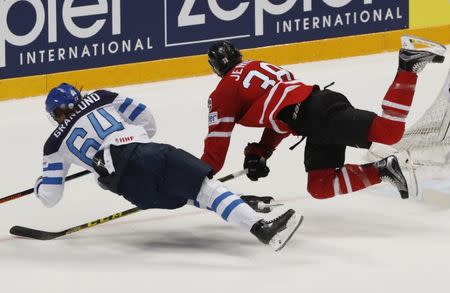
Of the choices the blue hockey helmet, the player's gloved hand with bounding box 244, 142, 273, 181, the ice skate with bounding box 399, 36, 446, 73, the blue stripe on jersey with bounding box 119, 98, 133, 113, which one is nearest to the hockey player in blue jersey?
the blue hockey helmet

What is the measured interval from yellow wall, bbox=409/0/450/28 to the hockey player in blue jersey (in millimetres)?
4007

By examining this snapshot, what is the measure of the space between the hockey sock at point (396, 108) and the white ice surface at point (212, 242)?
1.43 ft

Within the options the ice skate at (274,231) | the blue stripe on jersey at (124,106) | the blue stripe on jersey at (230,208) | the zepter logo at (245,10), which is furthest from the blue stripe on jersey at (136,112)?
the zepter logo at (245,10)

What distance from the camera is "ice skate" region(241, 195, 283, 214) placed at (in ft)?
21.3

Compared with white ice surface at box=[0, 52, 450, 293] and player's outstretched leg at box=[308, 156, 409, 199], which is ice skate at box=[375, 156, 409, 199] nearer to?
player's outstretched leg at box=[308, 156, 409, 199]

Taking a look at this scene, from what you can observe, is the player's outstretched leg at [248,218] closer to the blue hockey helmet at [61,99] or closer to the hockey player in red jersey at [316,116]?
the hockey player in red jersey at [316,116]

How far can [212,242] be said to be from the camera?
6.18m

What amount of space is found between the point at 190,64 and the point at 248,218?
11.7ft

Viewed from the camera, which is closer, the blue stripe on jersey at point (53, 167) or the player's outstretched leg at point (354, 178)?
the blue stripe on jersey at point (53, 167)

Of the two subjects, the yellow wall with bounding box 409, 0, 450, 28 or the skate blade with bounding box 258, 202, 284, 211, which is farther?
the yellow wall with bounding box 409, 0, 450, 28

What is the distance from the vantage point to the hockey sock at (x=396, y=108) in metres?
6.20

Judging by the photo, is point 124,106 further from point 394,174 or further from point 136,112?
point 394,174

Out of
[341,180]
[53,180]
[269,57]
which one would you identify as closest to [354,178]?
[341,180]

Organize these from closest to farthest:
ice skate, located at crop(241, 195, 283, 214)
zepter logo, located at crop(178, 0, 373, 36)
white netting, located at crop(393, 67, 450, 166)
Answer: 1. ice skate, located at crop(241, 195, 283, 214)
2. white netting, located at crop(393, 67, 450, 166)
3. zepter logo, located at crop(178, 0, 373, 36)
